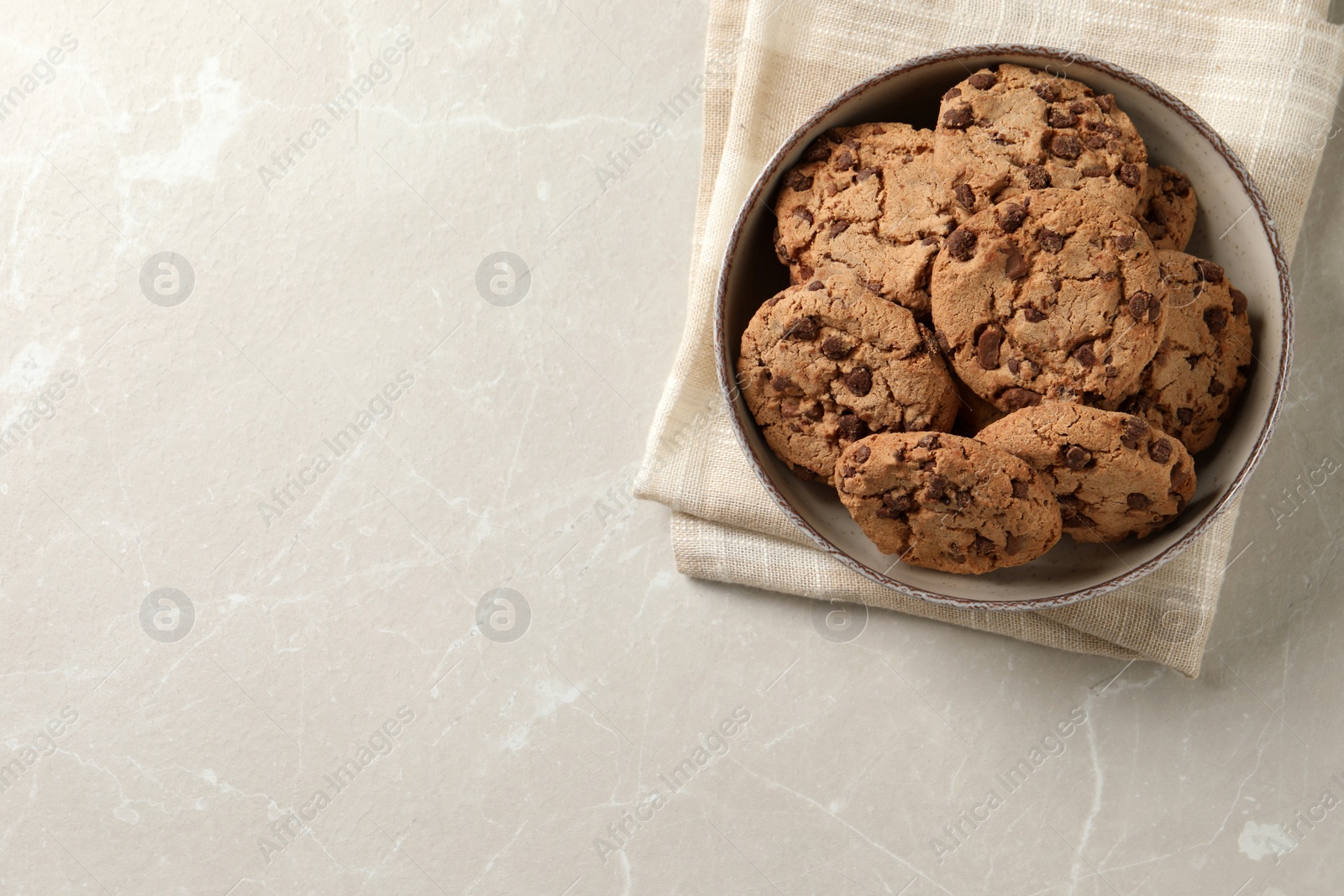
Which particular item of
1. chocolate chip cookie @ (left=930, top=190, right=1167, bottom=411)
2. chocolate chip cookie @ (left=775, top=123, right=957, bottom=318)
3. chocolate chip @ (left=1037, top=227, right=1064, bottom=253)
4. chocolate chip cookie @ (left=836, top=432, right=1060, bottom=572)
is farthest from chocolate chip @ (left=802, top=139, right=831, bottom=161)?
chocolate chip cookie @ (left=836, top=432, right=1060, bottom=572)

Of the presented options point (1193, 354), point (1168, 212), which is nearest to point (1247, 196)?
point (1168, 212)

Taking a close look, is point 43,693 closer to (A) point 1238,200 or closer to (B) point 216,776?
(B) point 216,776

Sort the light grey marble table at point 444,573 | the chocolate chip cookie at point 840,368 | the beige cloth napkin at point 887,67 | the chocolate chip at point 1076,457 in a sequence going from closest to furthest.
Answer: the chocolate chip at point 1076,457 → the chocolate chip cookie at point 840,368 → the beige cloth napkin at point 887,67 → the light grey marble table at point 444,573

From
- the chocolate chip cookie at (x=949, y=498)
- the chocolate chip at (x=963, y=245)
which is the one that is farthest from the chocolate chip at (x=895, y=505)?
the chocolate chip at (x=963, y=245)

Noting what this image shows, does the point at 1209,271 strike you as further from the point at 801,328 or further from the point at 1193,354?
the point at 801,328

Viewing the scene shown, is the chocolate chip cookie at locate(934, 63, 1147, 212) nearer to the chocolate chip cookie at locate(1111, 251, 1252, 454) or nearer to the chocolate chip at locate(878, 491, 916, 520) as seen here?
the chocolate chip cookie at locate(1111, 251, 1252, 454)

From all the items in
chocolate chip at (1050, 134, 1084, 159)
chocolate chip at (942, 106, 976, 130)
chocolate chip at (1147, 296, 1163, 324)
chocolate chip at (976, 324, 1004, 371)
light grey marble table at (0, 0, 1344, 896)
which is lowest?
light grey marble table at (0, 0, 1344, 896)

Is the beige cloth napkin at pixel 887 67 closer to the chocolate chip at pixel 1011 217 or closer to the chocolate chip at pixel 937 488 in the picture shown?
the chocolate chip at pixel 937 488
